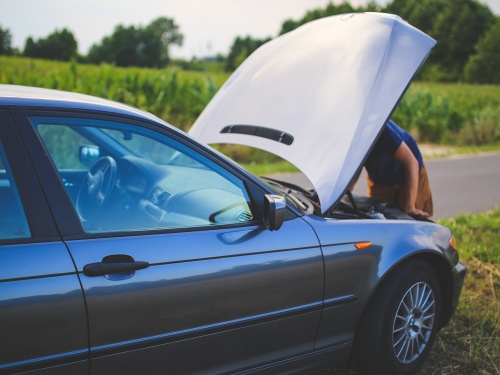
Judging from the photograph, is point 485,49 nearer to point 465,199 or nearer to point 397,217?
point 465,199

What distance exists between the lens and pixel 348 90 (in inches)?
133

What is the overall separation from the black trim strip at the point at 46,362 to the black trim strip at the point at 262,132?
1910mm

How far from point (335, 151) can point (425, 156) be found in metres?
9.73

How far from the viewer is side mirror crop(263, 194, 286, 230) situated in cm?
246

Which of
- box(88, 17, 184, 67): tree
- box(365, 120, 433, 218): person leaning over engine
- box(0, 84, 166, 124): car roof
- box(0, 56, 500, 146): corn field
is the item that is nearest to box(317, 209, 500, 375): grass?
box(365, 120, 433, 218): person leaning over engine

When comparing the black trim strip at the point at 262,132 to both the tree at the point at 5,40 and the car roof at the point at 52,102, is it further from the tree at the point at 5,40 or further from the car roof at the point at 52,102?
the tree at the point at 5,40

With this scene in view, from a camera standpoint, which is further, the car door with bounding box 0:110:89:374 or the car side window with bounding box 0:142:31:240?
the car side window with bounding box 0:142:31:240

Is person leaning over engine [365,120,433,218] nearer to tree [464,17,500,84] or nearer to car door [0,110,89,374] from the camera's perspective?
car door [0,110,89,374]

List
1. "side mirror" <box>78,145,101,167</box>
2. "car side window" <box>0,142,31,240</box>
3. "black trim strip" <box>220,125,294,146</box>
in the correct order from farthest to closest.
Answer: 1. "black trim strip" <box>220,125,294,146</box>
2. "side mirror" <box>78,145,101,167</box>
3. "car side window" <box>0,142,31,240</box>

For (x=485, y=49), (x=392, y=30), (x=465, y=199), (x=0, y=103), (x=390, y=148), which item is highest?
(x=485, y=49)

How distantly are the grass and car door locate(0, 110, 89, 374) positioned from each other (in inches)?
70.1

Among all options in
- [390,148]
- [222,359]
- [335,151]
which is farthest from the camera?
[390,148]

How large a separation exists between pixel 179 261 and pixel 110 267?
0.31 meters

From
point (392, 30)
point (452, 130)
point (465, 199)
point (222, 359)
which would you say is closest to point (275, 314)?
point (222, 359)
